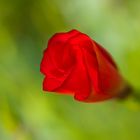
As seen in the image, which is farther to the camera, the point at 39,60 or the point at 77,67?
the point at 39,60

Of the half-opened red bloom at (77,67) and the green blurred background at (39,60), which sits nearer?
the half-opened red bloom at (77,67)

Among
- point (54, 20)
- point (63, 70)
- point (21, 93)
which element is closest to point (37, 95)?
point (21, 93)

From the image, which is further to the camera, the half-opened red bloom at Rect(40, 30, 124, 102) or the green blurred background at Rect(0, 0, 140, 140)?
the green blurred background at Rect(0, 0, 140, 140)
